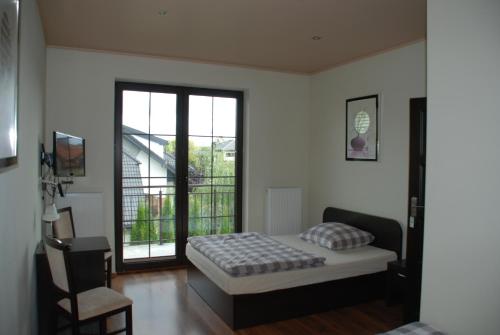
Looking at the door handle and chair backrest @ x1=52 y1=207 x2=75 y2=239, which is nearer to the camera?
chair backrest @ x1=52 y1=207 x2=75 y2=239

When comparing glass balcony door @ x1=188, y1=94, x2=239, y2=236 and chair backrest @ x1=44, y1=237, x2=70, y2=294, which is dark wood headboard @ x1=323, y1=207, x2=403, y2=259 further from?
chair backrest @ x1=44, y1=237, x2=70, y2=294

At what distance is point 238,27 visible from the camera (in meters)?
3.56

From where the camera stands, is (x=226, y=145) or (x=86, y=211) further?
(x=226, y=145)

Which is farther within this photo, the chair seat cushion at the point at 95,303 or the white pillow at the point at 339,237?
the white pillow at the point at 339,237

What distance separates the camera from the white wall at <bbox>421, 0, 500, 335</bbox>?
1.71 meters

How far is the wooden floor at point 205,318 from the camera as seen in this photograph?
10.6ft

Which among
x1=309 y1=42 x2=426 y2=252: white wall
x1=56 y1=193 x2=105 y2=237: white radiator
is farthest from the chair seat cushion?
x1=309 y1=42 x2=426 y2=252: white wall

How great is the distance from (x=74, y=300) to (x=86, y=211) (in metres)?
1.99

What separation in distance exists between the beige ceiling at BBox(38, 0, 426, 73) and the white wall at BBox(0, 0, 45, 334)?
68 cm

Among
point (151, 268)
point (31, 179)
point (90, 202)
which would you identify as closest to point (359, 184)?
point (151, 268)

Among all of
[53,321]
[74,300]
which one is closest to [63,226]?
[53,321]

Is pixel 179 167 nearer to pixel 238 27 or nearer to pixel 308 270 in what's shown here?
pixel 238 27

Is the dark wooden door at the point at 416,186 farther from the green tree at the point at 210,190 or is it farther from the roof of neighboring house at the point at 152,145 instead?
the roof of neighboring house at the point at 152,145

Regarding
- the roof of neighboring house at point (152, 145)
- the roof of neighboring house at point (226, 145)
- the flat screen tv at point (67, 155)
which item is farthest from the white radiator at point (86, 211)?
the roof of neighboring house at point (226, 145)
